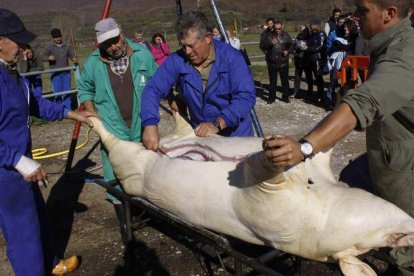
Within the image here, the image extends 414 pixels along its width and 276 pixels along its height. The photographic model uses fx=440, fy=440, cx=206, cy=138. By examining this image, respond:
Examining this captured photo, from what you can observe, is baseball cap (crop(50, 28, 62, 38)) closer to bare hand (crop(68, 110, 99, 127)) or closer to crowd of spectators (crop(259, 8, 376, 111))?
crowd of spectators (crop(259, 8, 376, 111))

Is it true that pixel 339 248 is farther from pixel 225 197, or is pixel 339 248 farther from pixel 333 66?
pixel 333 66

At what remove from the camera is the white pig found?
7.04 feet

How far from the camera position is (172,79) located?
3.55 meters

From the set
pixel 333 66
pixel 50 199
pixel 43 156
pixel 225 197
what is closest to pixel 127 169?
pixel 225 197

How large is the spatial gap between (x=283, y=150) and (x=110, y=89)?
8.77ft

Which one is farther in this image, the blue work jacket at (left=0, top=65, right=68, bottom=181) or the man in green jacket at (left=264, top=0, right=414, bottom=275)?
the blue work jacket at (left=0, top=65, right=68, bottom=181)

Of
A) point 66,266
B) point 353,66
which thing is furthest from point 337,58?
point 66,266

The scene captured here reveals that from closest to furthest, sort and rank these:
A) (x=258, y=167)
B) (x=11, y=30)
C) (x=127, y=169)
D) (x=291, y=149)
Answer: (x=291, y=149) → (x=258, y=167) → (x=11, y=30) → (x=127, y=169)

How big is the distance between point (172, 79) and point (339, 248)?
6.37ft

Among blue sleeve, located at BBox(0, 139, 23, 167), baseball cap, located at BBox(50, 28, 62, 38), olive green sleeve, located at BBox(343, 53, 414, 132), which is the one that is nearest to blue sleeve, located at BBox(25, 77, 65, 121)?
blue sleeve, located at BBox(0, 139, 23, 167)

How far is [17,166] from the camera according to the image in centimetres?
295

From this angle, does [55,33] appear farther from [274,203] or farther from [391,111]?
[391,111]

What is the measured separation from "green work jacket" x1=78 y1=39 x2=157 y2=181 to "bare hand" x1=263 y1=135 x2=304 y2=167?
2.57 m

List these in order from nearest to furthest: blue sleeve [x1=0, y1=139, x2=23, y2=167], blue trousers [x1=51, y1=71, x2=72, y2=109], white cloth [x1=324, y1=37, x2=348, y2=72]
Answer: blue sleeve [x1=0, y1=139, x2=23, y2=167] < white cloth [x1=324, y1=37, x2=348, y2=72] < blue trousers [x1=51, y1=71, x2=72, y2=109]
